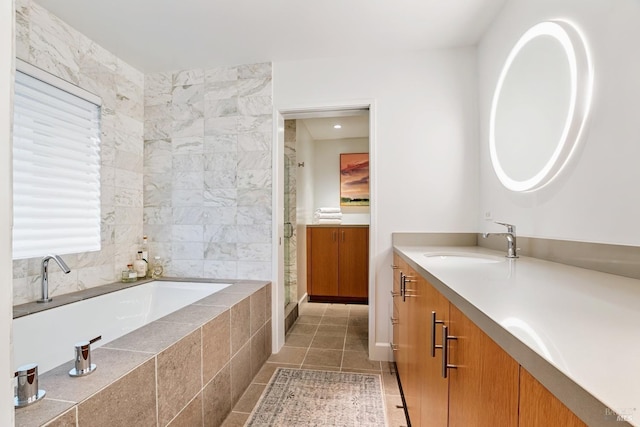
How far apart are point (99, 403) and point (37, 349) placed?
1.07 metres

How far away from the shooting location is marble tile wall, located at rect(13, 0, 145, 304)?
1.61m

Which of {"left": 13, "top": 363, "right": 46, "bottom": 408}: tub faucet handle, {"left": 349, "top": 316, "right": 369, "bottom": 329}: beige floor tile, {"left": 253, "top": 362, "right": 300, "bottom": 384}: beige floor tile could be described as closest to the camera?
{"left": 13, "top": 363, "right": 46, "bottom": 408}: tub faucet handle

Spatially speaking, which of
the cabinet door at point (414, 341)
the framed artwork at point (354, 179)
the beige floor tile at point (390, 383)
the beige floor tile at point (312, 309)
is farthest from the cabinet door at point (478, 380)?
the framed artwork at point (354, 179)

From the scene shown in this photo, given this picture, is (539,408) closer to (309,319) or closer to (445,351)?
(445,351)

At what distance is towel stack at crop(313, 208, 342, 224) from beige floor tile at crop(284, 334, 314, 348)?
1.62 metres

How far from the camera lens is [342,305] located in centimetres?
357

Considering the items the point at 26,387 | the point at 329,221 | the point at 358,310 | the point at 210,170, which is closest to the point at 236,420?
the point at 26,387

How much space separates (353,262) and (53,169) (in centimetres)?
299

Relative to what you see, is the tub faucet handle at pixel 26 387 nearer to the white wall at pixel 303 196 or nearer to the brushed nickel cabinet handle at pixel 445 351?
the brushed nickel cabinet handle at pixel 445 351

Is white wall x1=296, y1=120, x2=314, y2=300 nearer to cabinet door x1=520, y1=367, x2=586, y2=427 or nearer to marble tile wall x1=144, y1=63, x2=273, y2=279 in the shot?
marble tile wall x1=144, y1=63, x2=273, y2=279

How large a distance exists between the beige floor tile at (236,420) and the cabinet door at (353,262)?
2172mm

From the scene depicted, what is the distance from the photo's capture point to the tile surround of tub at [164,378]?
800 millimetres

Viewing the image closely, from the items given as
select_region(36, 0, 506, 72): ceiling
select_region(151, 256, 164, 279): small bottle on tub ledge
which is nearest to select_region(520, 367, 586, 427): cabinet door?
select_region(36, 0, 506, 72): ceiling

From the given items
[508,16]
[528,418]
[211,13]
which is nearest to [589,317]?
[528,418]
